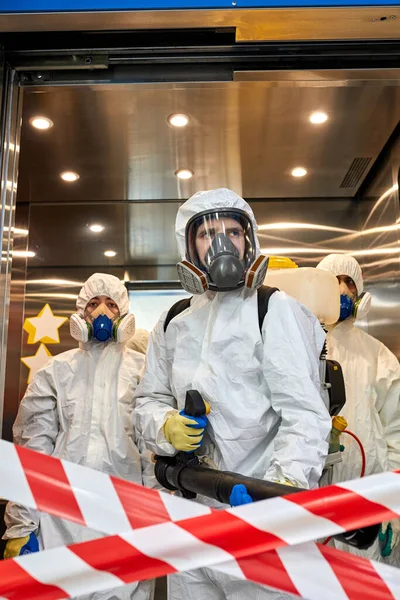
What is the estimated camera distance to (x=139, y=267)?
471cm

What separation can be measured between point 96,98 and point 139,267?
1826 mm

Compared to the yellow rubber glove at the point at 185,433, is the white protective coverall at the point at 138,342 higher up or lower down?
higher up

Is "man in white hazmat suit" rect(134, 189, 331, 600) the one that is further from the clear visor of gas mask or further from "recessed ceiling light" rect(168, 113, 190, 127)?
"recessed ceiling light" rect(168, 113, 190, 127)

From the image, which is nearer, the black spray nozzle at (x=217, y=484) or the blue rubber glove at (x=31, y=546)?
the black spray nozzle at (x=217, y=484)

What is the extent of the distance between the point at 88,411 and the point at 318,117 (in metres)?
2.14

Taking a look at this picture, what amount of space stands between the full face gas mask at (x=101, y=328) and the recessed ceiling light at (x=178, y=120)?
1.19 metres

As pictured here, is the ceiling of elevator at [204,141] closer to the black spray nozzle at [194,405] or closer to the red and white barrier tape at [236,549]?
the black spray nozzle at [194,405]

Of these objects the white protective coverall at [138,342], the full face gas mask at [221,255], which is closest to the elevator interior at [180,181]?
the white protective coverall at [138,342]

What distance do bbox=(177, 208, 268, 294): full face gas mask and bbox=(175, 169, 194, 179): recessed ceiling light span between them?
210cm

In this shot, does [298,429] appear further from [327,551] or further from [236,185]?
[236,185]

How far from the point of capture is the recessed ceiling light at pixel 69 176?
4.04m

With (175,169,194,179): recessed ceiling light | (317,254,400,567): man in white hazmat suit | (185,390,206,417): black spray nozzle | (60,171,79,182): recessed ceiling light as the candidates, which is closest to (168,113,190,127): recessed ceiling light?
(175,169,194,179): recessed ceiling light

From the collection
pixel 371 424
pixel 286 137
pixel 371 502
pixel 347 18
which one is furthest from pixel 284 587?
pixel 286 137

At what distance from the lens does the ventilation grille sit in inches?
155
